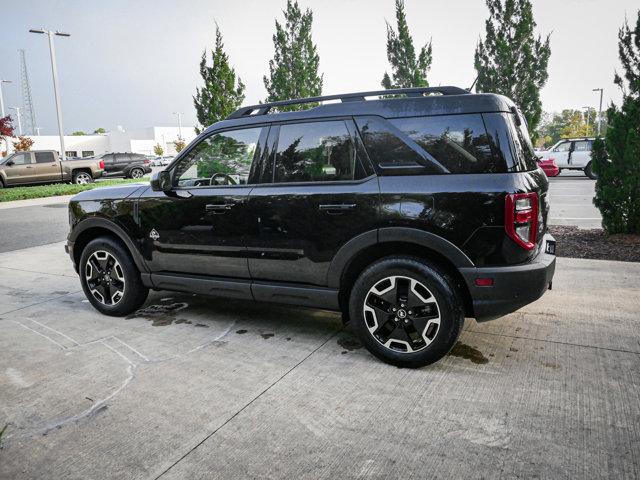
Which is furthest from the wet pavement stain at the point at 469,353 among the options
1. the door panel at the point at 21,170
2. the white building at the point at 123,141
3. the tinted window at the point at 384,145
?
the white building at the point at 123,141

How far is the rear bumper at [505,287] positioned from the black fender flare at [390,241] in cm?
12

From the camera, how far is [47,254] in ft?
25.7

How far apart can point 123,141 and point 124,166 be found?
55846 millimetres

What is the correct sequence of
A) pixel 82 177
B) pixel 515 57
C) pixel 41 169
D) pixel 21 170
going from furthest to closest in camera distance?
pixel 82 177, pixel 41 169, pixel 21 170, pixel 515 57

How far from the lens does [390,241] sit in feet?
10.9

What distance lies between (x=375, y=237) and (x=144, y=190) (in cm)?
240

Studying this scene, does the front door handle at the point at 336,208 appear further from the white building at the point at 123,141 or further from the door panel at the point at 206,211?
→ the white building at the point at 123,141

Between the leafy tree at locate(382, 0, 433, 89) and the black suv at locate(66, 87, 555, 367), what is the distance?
55.4 ft

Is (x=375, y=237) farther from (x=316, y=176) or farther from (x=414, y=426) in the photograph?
(x=414, y=426)

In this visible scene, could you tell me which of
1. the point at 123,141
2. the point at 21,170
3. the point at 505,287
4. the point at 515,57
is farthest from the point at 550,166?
the point at 123,141

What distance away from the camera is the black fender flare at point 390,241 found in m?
3.14

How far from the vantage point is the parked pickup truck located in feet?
70.4

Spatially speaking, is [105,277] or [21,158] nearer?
[105,277]

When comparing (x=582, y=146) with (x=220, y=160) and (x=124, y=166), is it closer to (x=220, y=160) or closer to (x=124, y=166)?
(x=220, y=160)
